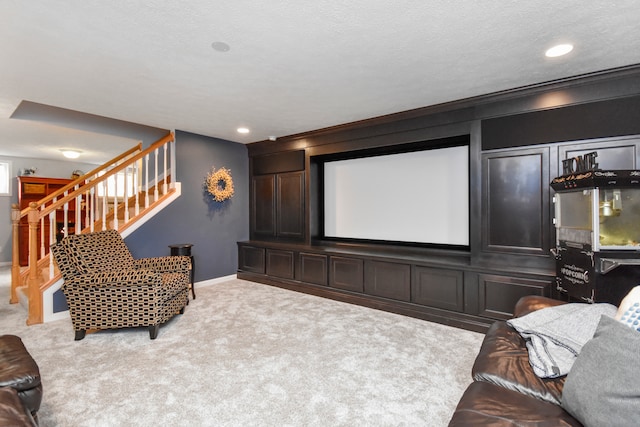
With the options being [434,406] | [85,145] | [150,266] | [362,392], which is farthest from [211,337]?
[85,145]

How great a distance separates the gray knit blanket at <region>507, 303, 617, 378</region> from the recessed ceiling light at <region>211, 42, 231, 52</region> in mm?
2654

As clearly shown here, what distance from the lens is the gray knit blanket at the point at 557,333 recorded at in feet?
4.77

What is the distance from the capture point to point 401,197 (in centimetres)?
439

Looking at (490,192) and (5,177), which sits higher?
(5,177)

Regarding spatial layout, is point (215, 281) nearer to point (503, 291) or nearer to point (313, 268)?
point (313, 268)

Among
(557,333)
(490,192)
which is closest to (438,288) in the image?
(490,192)

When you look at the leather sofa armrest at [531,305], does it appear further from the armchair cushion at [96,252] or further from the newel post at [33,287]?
the newel post at [33,287]

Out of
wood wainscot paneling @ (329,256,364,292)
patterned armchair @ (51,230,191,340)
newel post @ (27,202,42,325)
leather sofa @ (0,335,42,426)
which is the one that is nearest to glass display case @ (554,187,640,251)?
wood wainscot paneling @ (329,256,364,292)

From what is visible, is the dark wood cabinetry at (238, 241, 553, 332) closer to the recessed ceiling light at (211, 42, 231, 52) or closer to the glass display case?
the glass display case

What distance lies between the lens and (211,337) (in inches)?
120

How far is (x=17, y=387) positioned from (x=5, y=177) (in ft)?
26.3

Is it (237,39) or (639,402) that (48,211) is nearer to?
(237,39)

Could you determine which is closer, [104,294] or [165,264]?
Answer: [104,294]

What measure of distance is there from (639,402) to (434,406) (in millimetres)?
1223
